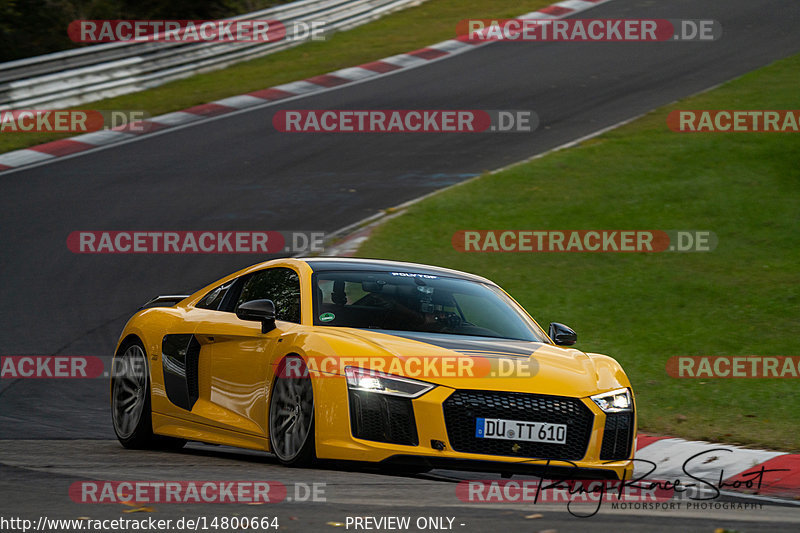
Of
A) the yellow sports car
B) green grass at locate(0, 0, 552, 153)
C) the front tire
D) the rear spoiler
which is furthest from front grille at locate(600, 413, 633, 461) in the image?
green grass at locate(0, 0, 552, 153)

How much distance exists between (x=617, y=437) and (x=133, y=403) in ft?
11.6

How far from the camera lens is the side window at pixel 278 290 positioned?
293 inches

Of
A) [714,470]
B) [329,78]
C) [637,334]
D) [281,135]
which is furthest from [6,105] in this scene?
[714,470]

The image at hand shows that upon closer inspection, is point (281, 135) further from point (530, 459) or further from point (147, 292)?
point (530, 459)

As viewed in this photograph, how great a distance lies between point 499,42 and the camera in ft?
90.2

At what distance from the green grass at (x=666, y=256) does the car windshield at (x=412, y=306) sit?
76.2 inches

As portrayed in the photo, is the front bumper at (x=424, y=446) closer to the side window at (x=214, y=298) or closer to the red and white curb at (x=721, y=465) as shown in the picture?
the red and white curb at (x=721, y=465)

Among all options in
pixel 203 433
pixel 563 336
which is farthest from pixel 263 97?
pixel 563 336

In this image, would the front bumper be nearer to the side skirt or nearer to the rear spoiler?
the side skirt

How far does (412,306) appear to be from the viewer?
7414 mm

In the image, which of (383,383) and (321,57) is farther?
(321,57)

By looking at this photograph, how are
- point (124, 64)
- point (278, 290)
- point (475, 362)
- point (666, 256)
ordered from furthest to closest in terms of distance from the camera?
point (124, 64) < point (666, 256) < point (278, 290) < point (475, 362)

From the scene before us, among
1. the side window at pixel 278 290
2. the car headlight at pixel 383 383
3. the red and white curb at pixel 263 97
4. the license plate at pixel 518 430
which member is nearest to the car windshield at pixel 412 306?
the side window at pixel 278 290

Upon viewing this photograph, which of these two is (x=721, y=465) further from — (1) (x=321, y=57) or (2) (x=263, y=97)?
(1) (x=321, y=57)
